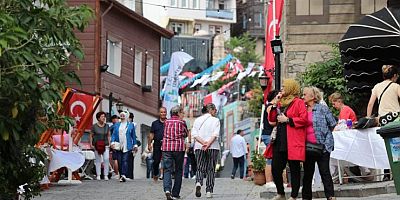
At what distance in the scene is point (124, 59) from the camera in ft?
123

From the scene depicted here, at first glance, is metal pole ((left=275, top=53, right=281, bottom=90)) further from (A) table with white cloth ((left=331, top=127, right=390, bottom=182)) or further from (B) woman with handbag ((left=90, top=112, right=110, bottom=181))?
(A) table with white cloth ((left=331, top=127, right=390, bottom=182))

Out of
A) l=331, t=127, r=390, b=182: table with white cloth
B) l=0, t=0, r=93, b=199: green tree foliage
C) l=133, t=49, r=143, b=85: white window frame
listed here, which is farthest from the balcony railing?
l=0, t=0, r=93, b=199: green tree foliage

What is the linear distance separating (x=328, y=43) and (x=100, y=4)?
11.9 metres

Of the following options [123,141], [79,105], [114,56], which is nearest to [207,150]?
[123,141]

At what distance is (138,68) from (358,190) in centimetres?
2482

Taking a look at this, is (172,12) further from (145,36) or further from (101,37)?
(101,37)

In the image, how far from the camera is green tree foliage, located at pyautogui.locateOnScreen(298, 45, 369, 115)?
22.1 m

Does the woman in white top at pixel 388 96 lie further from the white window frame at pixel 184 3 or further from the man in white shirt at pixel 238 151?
the white window frame at pixel 184 3

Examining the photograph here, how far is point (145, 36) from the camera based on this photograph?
4056cm

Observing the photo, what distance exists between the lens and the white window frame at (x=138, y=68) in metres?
39.0

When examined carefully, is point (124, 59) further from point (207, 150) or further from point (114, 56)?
point (207, 150)

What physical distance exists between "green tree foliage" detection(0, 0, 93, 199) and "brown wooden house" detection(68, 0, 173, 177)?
21.5 m

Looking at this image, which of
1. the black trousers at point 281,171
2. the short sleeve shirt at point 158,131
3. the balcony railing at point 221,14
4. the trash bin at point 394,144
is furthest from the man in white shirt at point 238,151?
the balcony railing at point 221,14

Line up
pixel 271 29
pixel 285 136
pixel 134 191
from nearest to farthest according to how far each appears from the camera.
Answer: pixel 285 136, pixel 134 191, pixel 271 29
